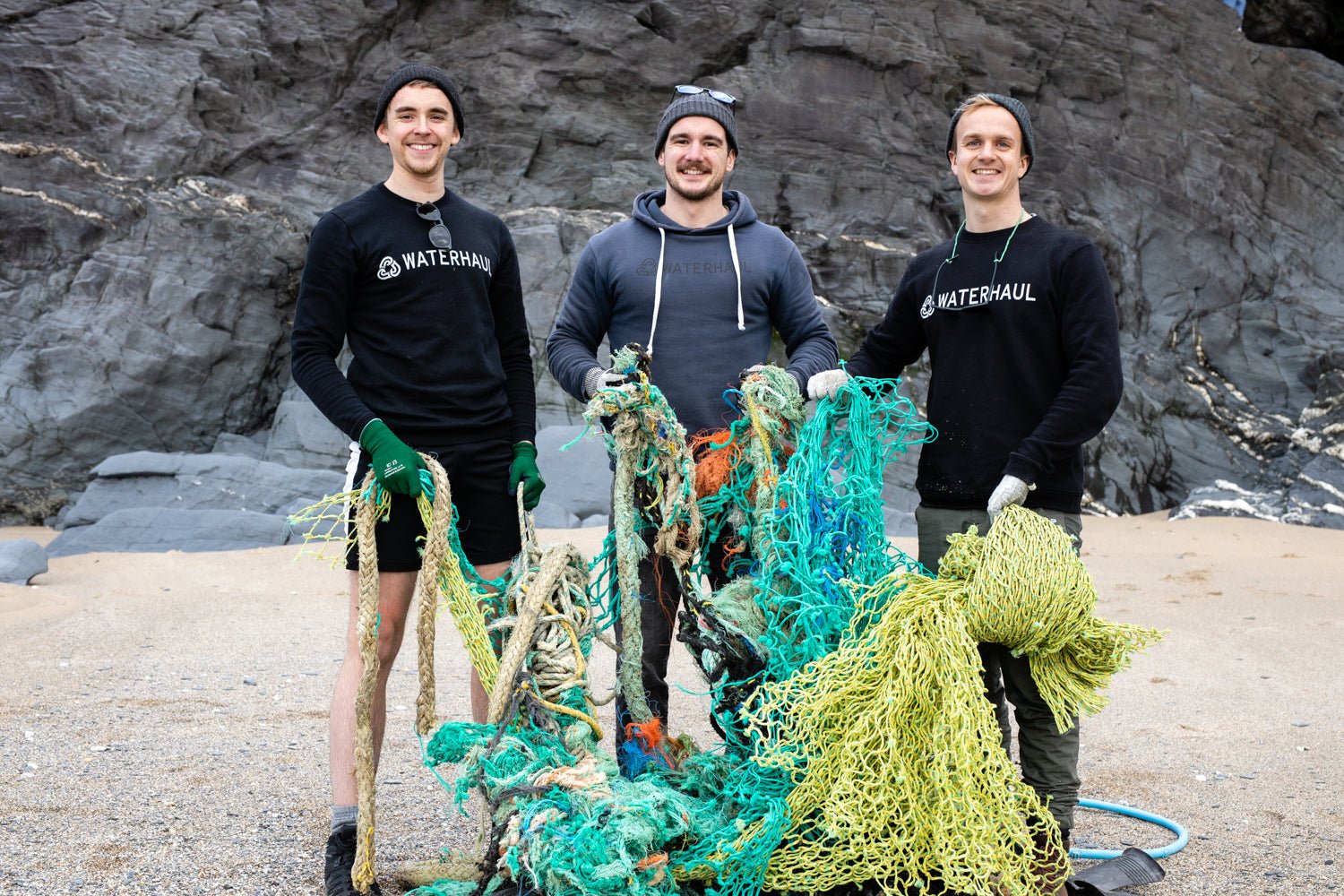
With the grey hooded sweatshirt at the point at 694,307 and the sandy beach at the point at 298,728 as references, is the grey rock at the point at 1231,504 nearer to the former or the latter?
the sandy beach at the point at 298,728

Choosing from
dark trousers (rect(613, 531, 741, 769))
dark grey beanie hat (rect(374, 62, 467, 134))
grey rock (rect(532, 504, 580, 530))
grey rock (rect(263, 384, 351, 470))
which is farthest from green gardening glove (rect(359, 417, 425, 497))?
grey rock (rect(263, 384, 351, 470))

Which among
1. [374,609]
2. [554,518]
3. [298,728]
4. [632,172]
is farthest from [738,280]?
[632,172]

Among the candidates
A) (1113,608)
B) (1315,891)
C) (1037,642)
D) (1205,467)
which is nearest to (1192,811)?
(1315,891)

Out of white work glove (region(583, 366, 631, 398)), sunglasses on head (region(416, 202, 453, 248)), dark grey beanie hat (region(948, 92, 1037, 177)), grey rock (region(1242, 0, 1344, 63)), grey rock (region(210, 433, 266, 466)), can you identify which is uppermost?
grey rock (region(1242, 0, 1344, 63))

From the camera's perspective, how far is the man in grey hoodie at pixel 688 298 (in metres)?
3.31

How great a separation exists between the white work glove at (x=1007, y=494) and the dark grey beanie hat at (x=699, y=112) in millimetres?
1352

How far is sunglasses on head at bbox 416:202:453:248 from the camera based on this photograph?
323cm

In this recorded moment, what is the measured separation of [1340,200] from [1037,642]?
13567mm

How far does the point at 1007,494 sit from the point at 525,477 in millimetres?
1359

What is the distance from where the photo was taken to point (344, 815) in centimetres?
307

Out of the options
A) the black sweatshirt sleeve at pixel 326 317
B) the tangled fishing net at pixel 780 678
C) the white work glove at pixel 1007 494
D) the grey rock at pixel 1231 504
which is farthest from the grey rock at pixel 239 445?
the white work glove at pixel 1007 494

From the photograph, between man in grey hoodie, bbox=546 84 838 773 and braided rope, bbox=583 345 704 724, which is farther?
man in grey hoodie, bbox=546 84 838 773

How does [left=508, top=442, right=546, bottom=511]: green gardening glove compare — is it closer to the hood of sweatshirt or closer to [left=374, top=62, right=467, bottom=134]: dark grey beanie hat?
the hood of sweatshirt

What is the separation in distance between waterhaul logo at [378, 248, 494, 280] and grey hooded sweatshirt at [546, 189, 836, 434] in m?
0.31
